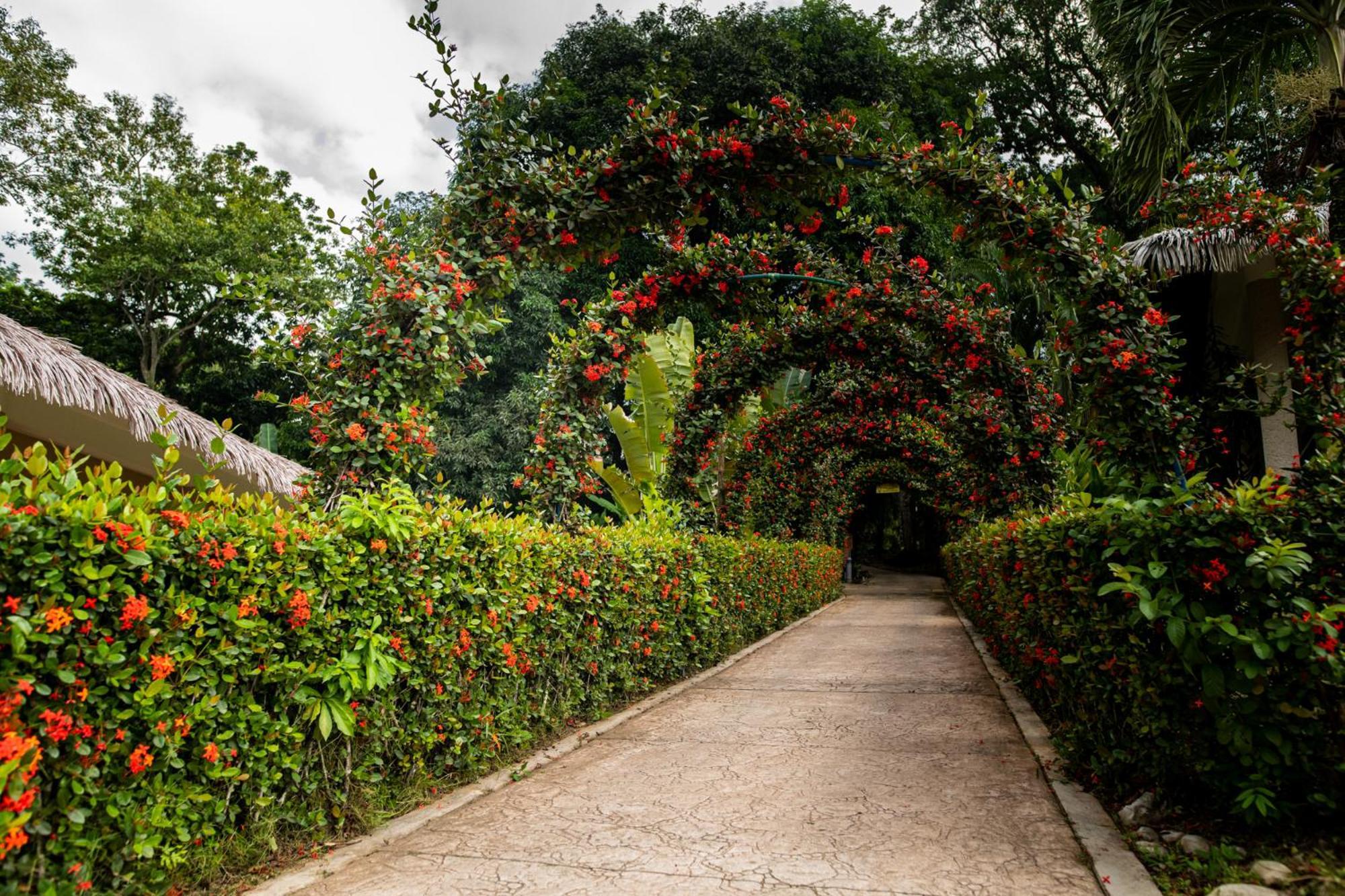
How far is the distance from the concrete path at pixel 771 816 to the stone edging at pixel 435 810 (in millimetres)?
70

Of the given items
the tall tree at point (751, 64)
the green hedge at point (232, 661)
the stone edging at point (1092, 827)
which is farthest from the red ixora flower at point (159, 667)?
the tall tree at point (751, 64)

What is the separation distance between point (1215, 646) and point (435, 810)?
3578 mm

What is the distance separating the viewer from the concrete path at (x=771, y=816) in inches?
125

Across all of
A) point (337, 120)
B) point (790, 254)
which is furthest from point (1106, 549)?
point (337, 120)

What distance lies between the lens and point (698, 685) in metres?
7.71

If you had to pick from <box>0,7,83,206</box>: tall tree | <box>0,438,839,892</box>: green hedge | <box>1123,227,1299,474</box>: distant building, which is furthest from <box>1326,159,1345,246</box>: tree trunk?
<box>0,7,83,206</box>: tall tree

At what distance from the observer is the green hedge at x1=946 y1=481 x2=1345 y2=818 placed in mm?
3027

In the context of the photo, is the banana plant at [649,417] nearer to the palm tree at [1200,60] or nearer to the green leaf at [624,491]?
the green leaf at [624,491]

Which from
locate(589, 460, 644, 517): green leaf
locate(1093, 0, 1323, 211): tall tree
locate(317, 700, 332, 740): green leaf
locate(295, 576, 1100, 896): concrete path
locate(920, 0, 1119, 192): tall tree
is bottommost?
locate(295, 576, 1100, 896): concrete path

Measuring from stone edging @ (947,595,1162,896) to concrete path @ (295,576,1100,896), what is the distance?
0.07 m

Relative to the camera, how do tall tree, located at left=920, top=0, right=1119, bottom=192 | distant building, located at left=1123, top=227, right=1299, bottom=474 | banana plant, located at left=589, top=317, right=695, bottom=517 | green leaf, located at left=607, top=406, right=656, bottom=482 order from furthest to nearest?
tall tree, located at left=920, top=0, right=1119, bottom=192, green leaf, located at left=607, top=406, right=656, bottom=482, banana plant, located at left=589, top=317, right=695, bottom=517, distant building, located at left=1123, top=227, right=1299, bottom=474

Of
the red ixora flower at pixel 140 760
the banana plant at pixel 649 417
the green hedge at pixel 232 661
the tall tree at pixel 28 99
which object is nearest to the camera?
the green hedge at pixel 232 661

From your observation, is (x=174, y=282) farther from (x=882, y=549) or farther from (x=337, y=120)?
(x=882, y=549)

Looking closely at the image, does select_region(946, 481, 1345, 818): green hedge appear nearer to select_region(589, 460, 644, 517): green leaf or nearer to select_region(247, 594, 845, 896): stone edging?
select_region(247, 594, 845, 896): stone edging
